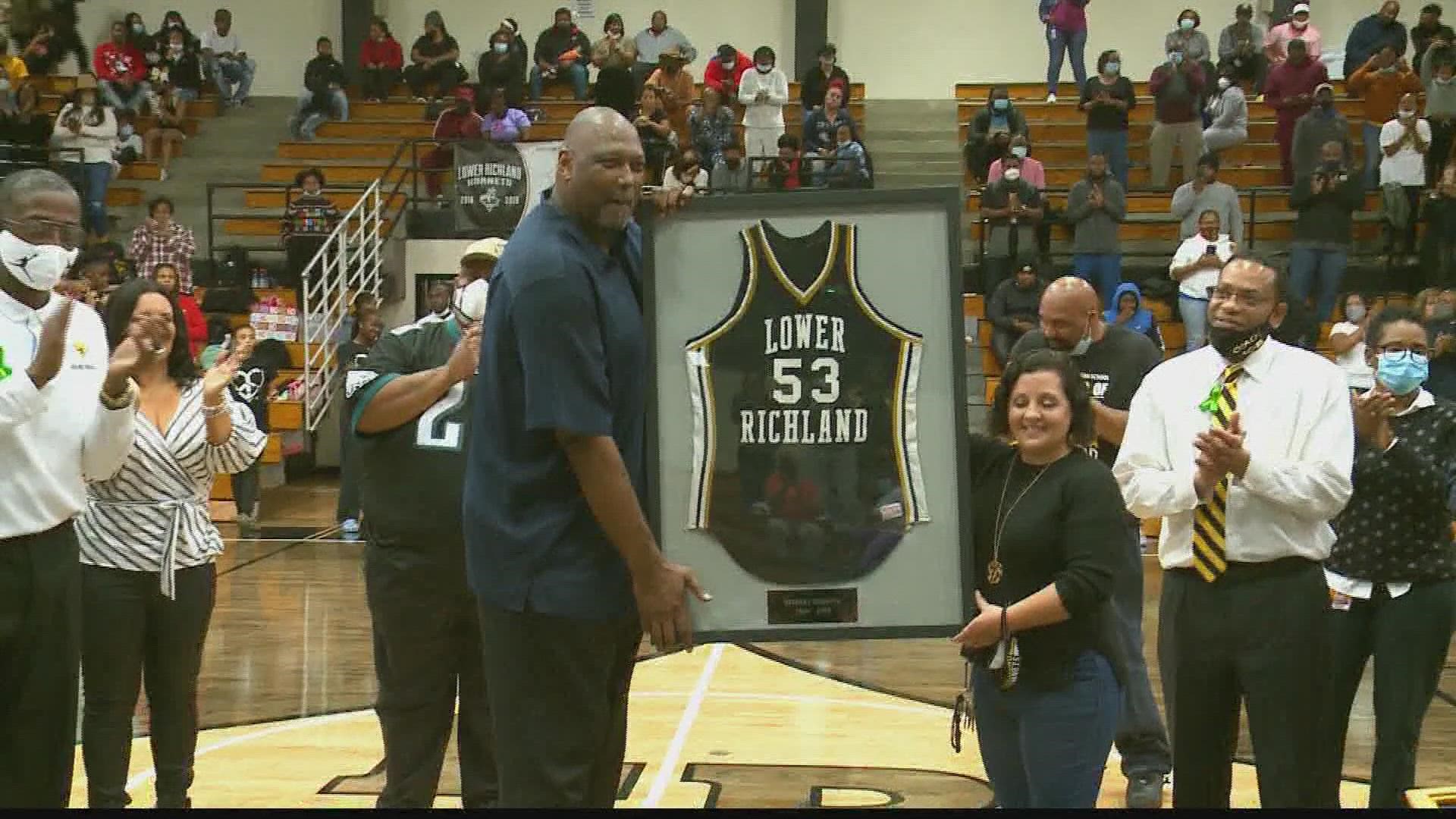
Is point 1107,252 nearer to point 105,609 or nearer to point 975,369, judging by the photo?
point 975,369

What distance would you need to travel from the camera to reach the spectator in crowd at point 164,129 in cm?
2105

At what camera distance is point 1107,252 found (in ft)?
54.2

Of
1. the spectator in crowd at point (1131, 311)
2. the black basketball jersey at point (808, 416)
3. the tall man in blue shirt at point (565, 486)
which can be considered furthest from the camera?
the spectator in crowd at point (1131, 311)

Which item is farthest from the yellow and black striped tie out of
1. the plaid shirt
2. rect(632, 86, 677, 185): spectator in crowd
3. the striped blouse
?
the plaid shirt

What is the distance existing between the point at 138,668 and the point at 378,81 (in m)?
17.7

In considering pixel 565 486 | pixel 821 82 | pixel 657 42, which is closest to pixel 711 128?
pixel 821 82

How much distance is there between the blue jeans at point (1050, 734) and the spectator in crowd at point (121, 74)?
1892cm

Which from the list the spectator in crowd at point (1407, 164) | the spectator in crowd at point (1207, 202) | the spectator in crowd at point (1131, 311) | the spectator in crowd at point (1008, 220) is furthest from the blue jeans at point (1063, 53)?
the spectator in crowd at point (1131, 311)

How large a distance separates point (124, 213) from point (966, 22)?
36.7 ft

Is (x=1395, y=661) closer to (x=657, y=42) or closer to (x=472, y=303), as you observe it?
(x=472, y=303)

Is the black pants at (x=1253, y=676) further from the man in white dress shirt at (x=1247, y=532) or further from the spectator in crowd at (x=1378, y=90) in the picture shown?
the spectator in crowd at (x=1378, y=90)

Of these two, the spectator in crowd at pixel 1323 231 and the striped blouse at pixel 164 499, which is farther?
the spectator in crowd at pixel 1323 231

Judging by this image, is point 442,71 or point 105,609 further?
point 442,71
